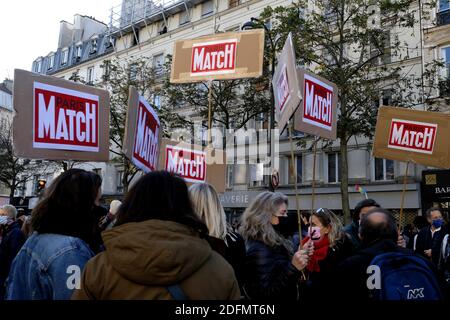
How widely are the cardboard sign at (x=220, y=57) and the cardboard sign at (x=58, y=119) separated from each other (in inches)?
74.2

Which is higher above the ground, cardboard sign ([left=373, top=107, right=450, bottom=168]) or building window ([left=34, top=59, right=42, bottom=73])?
building window ([left=34, top=59, right=42, bottom=73])

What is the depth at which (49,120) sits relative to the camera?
377 cm

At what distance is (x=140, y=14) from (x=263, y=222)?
105ft

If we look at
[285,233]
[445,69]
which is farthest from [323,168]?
[285,233]

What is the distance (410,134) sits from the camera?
6.05m

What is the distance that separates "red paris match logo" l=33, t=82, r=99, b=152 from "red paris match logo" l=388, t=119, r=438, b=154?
4050 millimetres

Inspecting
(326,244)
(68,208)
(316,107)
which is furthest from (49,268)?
(316,107)

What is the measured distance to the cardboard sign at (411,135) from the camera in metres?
6.04

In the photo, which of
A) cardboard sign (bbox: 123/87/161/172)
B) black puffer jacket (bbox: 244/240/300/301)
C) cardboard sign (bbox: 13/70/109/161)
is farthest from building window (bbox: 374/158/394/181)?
black puffer jacket (bbox: 244/240/300/301)

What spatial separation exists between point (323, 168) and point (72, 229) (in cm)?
2145

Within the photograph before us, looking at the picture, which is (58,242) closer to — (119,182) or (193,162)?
(193,162)

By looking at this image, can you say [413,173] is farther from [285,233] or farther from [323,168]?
[285,233]

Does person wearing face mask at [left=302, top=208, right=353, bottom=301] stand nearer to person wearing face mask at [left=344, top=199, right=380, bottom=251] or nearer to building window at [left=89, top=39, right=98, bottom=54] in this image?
person wearing face mask at [left=344, top=199, right=380, bottom=251]

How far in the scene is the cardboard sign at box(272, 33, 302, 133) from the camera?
4.08 meters
